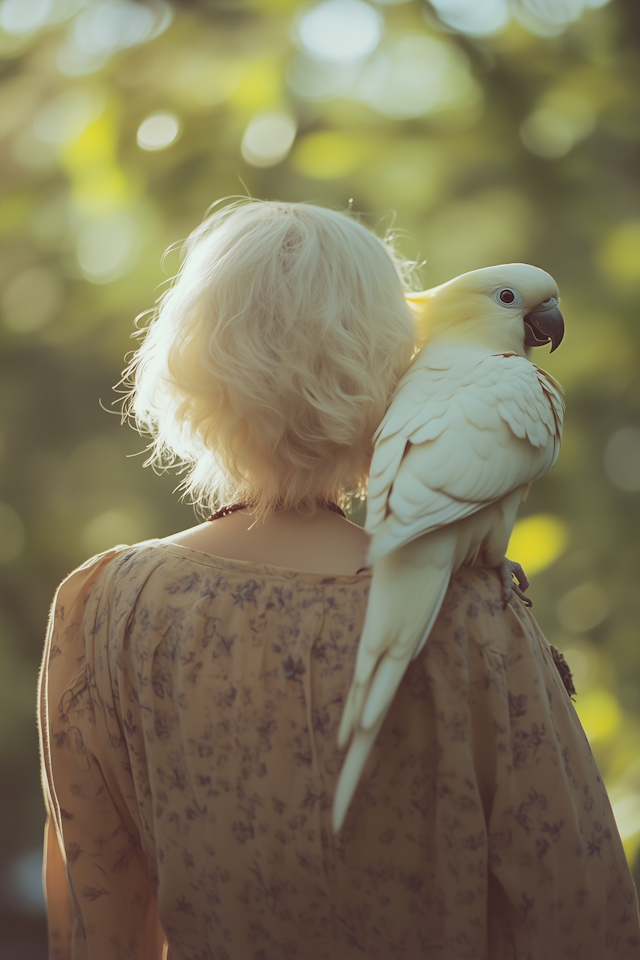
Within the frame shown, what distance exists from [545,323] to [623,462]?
0.89 metres

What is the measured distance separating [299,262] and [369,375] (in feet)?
0.56

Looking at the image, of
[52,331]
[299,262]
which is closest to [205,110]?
[52,331]

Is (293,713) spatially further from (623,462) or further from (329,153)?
(329,153)

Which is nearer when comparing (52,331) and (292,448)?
(292,448)

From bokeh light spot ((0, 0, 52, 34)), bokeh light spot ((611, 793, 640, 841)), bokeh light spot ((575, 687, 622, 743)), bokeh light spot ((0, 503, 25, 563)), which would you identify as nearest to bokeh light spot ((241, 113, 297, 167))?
bokeh light spot ((0, 0, 52, 34))

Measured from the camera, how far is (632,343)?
1668mm

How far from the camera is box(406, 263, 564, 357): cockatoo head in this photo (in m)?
0.97

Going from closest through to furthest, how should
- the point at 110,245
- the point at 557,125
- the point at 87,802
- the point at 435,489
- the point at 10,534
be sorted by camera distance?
1. the point at 435,489
2. the point at 87,802
3. the point at 557,125
4. the point at 110,245
5. the point at 10,534

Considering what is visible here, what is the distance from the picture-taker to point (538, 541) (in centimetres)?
167

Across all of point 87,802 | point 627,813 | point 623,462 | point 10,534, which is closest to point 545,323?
point 623,462

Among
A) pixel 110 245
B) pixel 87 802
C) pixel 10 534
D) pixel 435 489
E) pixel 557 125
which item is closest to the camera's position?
pixel 435 489

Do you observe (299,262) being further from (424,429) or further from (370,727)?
(370,727)

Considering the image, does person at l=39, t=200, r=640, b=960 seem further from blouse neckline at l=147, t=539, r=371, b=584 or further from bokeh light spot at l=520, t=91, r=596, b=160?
bokeh light spot at l=520, t=91, r=596, b=160

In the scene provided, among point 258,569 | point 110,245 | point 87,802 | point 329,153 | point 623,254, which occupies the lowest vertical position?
point 87,802
